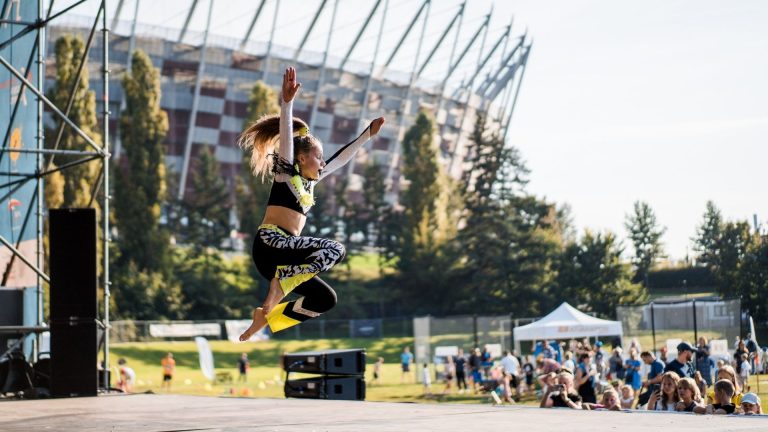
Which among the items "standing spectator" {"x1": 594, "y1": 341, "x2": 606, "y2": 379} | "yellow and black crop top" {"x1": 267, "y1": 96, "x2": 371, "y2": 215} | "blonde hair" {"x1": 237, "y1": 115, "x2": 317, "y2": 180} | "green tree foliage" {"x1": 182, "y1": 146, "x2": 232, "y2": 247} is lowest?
"standing spectator" {"x1": 594, "y1": 341, "x2": 606, "y2": 379}

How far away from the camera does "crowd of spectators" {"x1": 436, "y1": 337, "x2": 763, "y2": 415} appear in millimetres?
9570

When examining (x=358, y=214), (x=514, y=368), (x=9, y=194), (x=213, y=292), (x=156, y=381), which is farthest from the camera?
(x=358, y=214)

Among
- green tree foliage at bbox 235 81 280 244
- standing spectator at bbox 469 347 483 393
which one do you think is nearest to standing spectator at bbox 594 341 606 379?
standing spectator at bbox 469 347 483 393

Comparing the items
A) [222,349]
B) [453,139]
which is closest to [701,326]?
[222,349]

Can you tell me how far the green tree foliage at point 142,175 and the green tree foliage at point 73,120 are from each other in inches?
105

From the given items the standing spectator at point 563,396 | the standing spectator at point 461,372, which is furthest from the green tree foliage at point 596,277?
the standing spectator at point 563,396

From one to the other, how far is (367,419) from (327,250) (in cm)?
122

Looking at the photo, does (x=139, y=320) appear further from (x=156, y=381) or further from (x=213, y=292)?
(x=156, y=381)

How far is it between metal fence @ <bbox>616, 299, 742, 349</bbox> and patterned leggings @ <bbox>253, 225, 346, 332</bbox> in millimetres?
15375

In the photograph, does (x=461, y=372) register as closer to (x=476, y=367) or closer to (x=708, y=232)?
(x=476, y=367)

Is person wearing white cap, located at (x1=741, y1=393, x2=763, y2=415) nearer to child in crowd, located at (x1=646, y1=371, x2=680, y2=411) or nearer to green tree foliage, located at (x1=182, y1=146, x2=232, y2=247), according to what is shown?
child in crowd, located at (x1=646, y1=371, x2=680, y2=411)

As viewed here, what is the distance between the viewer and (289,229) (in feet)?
23.4

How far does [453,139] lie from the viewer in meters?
74.8

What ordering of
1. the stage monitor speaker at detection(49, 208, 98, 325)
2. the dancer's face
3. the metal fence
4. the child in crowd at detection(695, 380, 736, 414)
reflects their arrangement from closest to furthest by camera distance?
the dancer's face
the child in crowd at detection(695, 380, 736, 414)
the stage monitor speaker at detection(49, 208, 98, 325)
the metal fence
